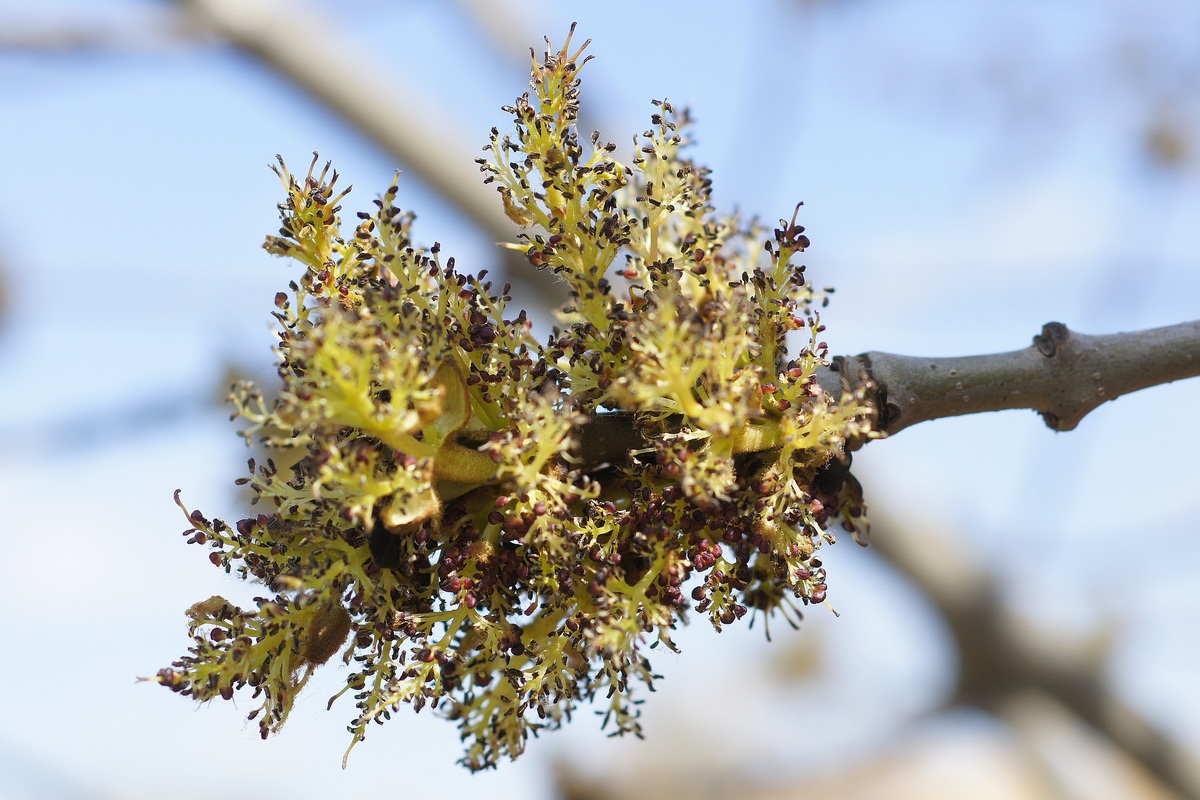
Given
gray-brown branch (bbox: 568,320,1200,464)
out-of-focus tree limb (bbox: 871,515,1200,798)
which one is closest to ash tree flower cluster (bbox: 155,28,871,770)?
gray-brown branch (bbox: 568,320,1200,464)

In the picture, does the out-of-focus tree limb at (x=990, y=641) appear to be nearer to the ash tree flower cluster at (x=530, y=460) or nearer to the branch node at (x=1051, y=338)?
the branch node at (x=1051, y=338)

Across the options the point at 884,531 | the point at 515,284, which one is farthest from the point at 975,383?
the point at 515,284

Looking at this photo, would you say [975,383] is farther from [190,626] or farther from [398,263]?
[190,626]

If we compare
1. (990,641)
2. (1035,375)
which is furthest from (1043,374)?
(990,641)

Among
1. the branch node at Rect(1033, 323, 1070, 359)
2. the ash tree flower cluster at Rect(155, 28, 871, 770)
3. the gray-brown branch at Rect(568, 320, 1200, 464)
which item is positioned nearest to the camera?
the ash tree flower cluster at Rect(155, 28, 871, 770)

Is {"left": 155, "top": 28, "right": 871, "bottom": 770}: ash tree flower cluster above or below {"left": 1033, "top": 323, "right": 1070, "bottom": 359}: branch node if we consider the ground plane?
below

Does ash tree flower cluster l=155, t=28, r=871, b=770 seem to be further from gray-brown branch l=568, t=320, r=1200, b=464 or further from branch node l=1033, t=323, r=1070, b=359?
branch node l=1033, t=323, r=1070, b=359
